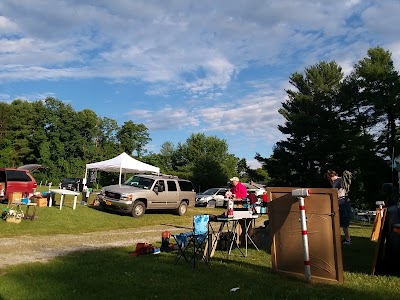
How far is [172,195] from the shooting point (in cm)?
1920

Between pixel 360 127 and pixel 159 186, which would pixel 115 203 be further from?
pixel 360 127

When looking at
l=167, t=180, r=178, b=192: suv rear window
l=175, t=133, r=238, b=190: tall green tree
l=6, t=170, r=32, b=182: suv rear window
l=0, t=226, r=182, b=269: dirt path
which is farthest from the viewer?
l=175, t=133, r=238, b=190: tall green tree

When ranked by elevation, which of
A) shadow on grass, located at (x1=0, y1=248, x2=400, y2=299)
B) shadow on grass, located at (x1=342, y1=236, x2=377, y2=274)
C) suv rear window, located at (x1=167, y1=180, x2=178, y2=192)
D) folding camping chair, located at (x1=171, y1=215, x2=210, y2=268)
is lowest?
shadow on grass, located at (x1=0, y1=248, x2=400, y2=299)

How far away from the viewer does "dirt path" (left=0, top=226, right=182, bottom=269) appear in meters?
8.52

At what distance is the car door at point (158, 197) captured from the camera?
A: 18.0 metres

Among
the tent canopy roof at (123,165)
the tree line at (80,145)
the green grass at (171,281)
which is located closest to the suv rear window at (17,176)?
the tent canopy roof at (123,165)

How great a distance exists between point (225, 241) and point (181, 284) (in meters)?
3.45

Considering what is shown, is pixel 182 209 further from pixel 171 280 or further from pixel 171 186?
pixel 171 280

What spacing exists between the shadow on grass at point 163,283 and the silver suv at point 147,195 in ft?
29.7

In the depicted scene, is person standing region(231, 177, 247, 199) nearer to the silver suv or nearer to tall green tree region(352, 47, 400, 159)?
the silver suv

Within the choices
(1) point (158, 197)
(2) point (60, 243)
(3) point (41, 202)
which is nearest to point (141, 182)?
(1) point (158, 197)

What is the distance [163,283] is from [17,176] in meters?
13.2

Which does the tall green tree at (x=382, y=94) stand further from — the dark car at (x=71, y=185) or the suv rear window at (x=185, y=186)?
the dark car at (x=71, y=185)

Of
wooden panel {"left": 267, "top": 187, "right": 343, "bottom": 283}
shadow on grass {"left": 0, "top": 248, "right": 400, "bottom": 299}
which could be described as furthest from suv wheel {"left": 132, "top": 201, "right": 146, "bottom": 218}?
wooden panel {"left": 267, "top": 187, "right": 343, "bottom": 283}
